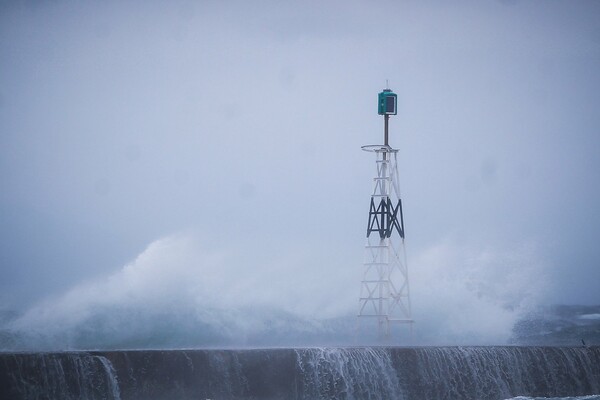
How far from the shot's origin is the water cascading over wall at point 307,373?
845 inches

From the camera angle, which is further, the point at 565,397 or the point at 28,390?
the point at 565,397

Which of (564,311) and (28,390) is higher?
(564,311)

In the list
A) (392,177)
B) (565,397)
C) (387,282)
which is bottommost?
(565,397)

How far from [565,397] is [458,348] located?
3682 millimetres

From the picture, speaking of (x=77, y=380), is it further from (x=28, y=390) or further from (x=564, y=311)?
(x=564, y=311)

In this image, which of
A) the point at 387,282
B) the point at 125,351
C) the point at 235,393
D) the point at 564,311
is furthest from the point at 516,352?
the point at 564,311

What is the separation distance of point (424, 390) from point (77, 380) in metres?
9.22

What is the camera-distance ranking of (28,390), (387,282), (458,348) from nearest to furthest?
(28,390), (458,348), (387,282)

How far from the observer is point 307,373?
80.4ft

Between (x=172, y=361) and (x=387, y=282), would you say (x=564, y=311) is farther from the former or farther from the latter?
(x=172, y=361)

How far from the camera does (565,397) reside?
2792 cm

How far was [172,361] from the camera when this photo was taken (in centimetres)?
2314

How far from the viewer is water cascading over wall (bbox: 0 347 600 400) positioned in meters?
21.5

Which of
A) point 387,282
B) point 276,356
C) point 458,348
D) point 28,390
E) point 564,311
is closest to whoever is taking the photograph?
point 28,390
